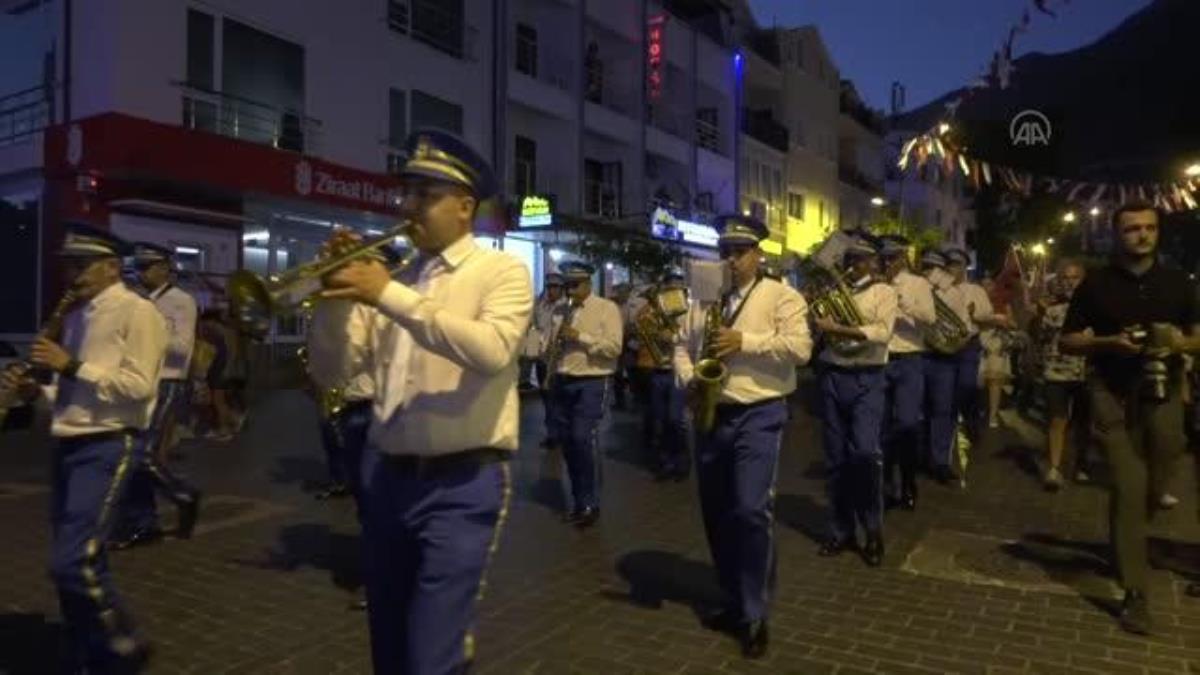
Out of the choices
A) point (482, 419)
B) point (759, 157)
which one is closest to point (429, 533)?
point (482, 419)

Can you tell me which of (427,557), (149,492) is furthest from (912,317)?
(427,557)

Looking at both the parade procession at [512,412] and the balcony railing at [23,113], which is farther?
the balcony railing at [23,113]

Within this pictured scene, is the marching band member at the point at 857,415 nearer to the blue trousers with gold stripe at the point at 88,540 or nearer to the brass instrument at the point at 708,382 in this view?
the brass instrument at the point at 708,382

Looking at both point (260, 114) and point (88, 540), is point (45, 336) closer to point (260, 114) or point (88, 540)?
point (88, 540)

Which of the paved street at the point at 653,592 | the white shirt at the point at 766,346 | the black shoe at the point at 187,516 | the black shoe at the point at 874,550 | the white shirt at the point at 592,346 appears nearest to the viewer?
the paved street at the point at 653,592

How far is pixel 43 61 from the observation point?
17.9 meters

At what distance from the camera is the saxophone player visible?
16.3ft

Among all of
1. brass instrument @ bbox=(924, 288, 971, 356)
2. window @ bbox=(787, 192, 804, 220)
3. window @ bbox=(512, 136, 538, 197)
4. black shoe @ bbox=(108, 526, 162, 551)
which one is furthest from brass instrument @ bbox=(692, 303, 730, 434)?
window @ bbox=(787, 192, 804, 220)

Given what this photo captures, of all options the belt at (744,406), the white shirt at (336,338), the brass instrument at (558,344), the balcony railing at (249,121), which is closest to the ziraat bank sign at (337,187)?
the balcony railing at (249,121)

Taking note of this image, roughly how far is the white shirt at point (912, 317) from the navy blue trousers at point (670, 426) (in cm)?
235

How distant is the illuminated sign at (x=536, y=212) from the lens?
22.8m

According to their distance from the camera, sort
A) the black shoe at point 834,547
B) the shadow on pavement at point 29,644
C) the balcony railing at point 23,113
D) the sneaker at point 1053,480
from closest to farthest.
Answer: the shadow on pavement at point 29,644
the black shoe at point 834,547
the sneaker at point 1053,480
the balcony railing at point 23,113

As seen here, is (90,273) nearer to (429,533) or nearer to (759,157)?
(429,533)

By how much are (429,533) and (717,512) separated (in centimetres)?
249
